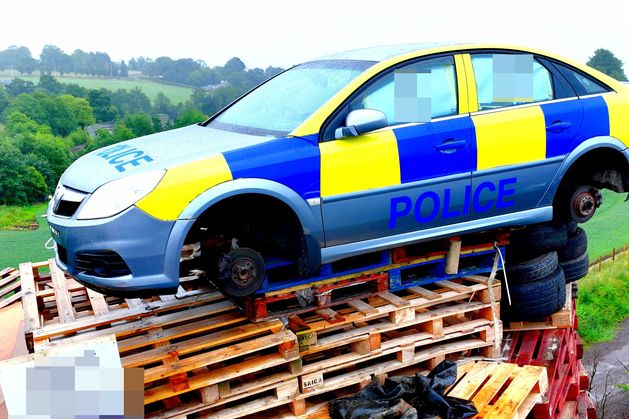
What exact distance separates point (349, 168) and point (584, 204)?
7.02 feet

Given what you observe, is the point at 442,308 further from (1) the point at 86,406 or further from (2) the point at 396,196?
(1) the point at 86,406

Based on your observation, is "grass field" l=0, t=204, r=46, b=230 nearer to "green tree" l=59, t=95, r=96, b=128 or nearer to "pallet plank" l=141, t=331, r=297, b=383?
"green tree" l=59, t=95, r=96, b=128

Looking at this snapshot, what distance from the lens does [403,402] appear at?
368cm

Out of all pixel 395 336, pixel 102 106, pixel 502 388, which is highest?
pixel 102 106

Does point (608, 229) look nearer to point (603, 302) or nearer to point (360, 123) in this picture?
point (603, 302)

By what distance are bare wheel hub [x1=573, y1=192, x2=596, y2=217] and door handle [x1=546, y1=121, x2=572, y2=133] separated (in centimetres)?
59

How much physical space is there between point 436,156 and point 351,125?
0.67 m

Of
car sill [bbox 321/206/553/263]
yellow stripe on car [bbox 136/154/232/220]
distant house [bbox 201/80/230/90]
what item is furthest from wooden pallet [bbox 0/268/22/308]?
distant house [bbox 201/80/230/90]

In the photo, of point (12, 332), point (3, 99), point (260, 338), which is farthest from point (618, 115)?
point (3, 99)

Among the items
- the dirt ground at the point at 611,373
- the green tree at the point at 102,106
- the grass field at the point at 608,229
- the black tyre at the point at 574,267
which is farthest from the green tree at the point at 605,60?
the black tyre at the point at 574,267

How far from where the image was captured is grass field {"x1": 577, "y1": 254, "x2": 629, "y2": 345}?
48.2 ft

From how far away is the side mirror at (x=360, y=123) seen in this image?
3.80 m

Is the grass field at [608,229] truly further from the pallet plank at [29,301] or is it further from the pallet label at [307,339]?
the pallet plank at [29,301]

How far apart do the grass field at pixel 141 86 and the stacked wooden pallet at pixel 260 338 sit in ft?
111
